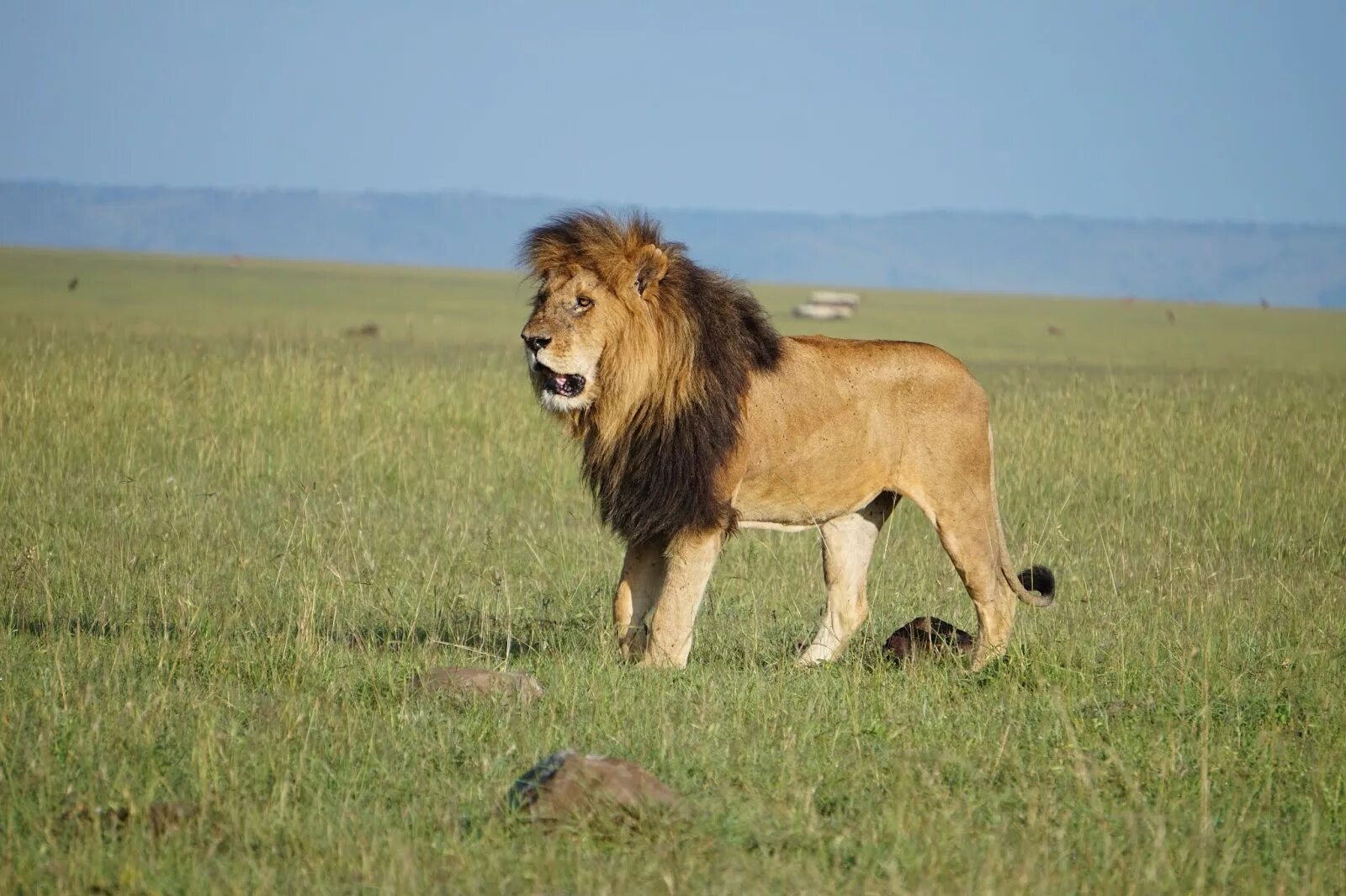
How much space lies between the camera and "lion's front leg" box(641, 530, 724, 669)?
616 cm

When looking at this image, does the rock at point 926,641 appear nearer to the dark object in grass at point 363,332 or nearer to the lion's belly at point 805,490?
the lion's belly at point 805,490

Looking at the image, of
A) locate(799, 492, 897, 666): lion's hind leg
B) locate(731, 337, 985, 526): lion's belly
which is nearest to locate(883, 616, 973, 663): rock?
locate(799, 492, 897, 666): lion's hind leg

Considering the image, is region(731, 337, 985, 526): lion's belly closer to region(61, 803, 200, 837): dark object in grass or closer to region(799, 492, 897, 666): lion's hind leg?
region(799, 492, 897, 666): lion's hind leg

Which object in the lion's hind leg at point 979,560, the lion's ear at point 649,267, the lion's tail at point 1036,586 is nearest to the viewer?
the lion's ear at point 649,267

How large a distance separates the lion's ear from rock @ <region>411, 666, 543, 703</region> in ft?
4.72

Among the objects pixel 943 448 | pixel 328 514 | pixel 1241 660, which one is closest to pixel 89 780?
pixel 943 448

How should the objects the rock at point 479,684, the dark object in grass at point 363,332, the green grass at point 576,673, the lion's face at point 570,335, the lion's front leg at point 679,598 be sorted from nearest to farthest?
the green grass at point 576,673 → the rock at point 479,684 → the lion's face at point 570,335 → the lion's front leg at point 679,598 → the dark object in grass at point 363,332

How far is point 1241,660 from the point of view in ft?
21.2

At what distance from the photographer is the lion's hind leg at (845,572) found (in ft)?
22.4

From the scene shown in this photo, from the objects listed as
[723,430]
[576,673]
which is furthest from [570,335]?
[576,673]

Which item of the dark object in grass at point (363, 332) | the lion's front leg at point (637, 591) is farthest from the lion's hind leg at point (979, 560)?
the dark object in grass at point (363, 332)

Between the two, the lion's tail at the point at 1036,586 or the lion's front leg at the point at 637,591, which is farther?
the lion's tail at the point at 1036,586

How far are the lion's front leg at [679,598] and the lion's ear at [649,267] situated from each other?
91 cm

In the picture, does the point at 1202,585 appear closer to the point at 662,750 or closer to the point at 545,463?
the point at 662,750
